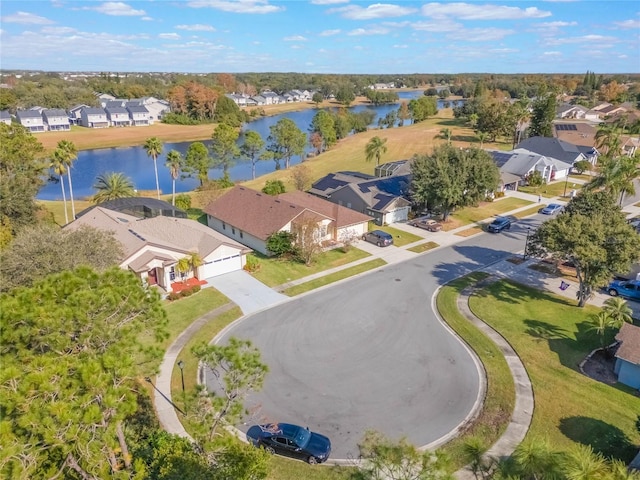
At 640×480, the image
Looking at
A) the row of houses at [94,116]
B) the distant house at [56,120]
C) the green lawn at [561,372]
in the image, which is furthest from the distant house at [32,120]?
the green lawn at [561,372]

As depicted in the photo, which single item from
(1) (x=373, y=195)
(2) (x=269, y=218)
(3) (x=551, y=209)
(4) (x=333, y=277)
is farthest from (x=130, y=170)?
(3) (x=551, y=209)

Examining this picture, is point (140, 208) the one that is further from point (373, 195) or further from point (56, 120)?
point (56, 120)

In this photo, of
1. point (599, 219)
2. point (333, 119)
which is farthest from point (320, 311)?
point (333, 119)

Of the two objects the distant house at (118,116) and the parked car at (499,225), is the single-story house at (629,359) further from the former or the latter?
the distant house at (118,116)

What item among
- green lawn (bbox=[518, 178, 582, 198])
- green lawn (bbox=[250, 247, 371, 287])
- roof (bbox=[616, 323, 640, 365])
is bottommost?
green lawn (bbox=[250, 247, 371, 287])

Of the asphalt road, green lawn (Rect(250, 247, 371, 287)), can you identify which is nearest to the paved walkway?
green lawn (Rect(250, 247, 371, 287))

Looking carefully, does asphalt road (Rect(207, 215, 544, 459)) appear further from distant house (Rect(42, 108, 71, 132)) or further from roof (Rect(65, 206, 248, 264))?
distant house (Rect(42, 108, 71, 132))

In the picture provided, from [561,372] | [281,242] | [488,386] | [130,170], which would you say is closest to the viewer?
[488,386]
